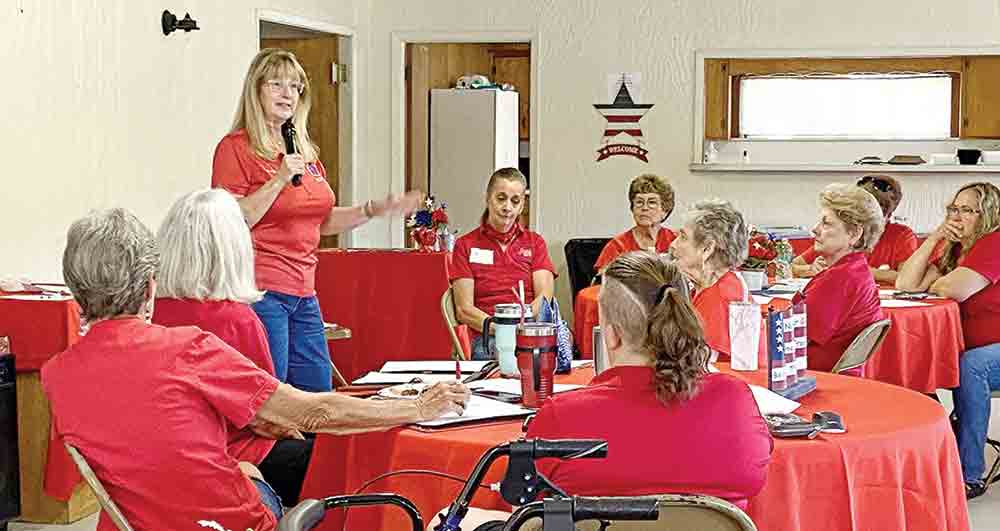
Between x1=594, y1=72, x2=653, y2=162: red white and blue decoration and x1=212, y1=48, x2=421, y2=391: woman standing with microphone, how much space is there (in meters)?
4.73

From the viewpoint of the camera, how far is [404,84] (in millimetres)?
9359

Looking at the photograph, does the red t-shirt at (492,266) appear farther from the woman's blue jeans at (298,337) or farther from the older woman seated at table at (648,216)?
the woman's blue jeans at (298,337)

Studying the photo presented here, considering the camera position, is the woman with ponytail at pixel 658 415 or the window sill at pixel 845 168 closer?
the woman with ponytail at pixel 658 415

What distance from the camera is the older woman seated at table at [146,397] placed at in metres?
2.54

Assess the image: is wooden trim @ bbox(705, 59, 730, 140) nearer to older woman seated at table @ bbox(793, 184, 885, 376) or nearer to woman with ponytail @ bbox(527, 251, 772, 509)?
older woman seated at table @ bbox(793, 184, 885, 376)

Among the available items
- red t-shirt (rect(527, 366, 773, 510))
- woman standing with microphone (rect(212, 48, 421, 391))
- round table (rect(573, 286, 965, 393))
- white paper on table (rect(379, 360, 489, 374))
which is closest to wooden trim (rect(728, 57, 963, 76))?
round table (rect(573, 286, 965, 393))

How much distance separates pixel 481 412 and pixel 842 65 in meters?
6.63

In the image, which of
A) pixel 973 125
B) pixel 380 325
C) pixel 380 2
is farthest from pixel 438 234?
pixel 973 125

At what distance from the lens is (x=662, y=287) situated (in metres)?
2.60

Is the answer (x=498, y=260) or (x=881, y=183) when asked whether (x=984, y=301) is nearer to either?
(x=881, y=183)

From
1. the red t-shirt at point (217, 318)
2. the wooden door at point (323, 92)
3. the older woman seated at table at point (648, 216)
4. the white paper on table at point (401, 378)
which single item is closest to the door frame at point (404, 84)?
the wooden door at point (323, 92)

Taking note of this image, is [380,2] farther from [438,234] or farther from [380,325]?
[380,325]

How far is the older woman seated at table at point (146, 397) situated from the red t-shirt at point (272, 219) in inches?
71.3

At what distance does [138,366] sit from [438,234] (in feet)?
16.3
